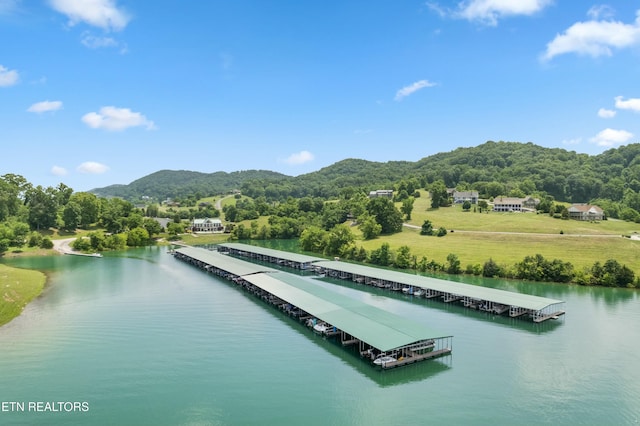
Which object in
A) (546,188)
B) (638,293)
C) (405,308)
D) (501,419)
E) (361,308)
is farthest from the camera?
(546,188)

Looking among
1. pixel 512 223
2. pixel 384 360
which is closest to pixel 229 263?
pixel 384 360

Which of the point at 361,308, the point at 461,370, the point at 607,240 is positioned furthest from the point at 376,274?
the point at 607,240

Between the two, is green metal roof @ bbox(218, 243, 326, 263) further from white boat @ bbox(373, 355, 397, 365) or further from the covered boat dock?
white boat @ bbox(373, 355, 397, 365)

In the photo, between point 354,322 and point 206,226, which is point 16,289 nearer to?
point 354,322

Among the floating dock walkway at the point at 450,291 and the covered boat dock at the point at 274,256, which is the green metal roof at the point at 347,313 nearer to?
the floating dock walkway at the point at 450,291

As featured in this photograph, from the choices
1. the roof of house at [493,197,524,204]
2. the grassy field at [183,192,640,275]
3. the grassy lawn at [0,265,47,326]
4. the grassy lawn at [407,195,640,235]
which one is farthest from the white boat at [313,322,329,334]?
the roof of house at [493,197,524,204]

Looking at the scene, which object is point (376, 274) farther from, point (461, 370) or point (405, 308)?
point (461, 370)

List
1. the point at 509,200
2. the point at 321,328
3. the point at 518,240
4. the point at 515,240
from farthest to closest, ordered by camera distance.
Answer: the point at 509,200 < the point at 515,240 < the point at 518,240 < the point at 321,328
